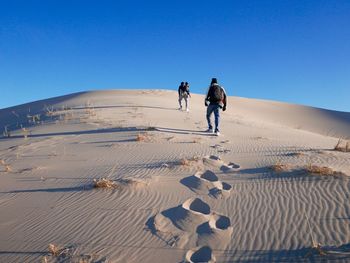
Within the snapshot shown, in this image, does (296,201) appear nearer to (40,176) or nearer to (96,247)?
(96,247)

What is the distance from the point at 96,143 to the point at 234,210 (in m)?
5.12

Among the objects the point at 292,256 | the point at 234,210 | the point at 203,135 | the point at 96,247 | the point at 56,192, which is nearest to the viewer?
the point at 292,256

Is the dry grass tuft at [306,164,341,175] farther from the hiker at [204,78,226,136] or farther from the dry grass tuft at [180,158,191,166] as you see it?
the hiker at [204,78,226,136]

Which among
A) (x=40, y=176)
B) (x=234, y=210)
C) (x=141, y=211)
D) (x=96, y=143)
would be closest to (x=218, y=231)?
(x=234, y=210)

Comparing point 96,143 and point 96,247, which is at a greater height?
point 96,143

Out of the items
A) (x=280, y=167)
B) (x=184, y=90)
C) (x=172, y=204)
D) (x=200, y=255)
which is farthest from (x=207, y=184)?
(x=184, y=90)

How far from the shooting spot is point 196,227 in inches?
159

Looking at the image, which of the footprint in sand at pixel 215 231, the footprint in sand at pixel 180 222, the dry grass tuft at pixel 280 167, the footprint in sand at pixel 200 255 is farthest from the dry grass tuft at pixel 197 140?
the footprint in sand at pixel 200 255

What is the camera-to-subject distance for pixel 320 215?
13.6 feet

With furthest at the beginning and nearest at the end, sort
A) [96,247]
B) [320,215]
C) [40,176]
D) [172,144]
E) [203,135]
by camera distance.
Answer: [203,135], [172,144], [40,176], [320,215], [96,247]

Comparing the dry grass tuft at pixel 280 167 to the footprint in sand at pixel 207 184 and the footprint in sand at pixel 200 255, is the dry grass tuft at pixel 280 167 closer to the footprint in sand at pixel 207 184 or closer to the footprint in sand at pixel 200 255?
the footprint in sand at pixel 207 184

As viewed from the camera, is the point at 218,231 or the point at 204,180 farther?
the point at 204,180

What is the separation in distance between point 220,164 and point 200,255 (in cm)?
313

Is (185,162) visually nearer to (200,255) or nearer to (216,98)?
(200,255)
